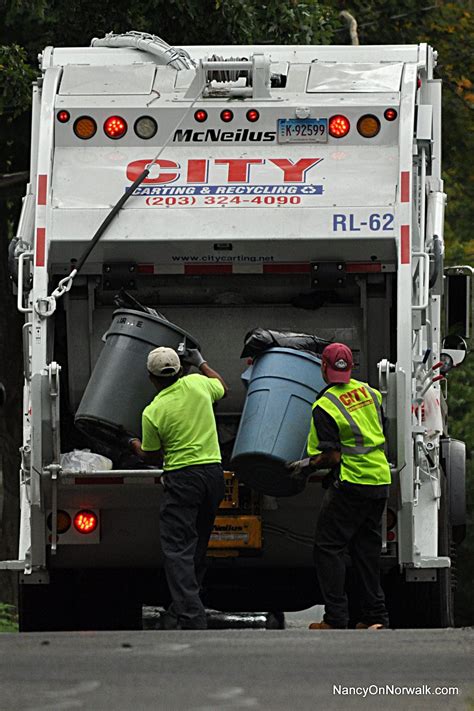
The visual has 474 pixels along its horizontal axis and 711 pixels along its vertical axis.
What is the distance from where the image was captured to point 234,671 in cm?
612

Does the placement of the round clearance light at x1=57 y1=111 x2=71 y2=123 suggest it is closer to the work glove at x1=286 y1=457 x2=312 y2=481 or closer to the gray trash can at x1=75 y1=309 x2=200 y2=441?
the gray trash can at x1=75 y1=309 x2=200 y2=441

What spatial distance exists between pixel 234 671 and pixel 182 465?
232 centimetres

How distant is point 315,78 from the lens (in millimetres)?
9047

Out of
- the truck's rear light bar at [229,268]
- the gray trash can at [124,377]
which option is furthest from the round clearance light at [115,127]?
the gray trash can at [124,377]

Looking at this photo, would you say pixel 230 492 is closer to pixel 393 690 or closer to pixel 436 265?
pixel 436 265

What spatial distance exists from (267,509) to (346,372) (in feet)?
2.55

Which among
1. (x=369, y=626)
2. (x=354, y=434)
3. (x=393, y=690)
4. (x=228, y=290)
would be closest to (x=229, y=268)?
(x=228, y=290)

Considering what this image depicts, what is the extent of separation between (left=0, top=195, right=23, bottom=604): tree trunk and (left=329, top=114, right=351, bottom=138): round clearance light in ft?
19.1

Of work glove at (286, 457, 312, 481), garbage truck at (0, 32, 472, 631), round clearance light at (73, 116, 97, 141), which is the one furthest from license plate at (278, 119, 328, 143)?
work glove at (286, 457, 312, 481)

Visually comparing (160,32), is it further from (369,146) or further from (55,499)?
(55,499)

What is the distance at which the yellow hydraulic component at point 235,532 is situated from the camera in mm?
8641

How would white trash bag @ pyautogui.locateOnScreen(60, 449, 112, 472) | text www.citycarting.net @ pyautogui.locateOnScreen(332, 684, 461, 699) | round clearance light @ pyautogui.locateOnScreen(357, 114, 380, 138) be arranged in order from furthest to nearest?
round clearance light @ pyautogui.locateOnScreen(357, 114, 380, 138) → white trash bag @ pyautogui.locateOnScreen(60, 449, 112, 472) → text www.citycarting.net @ pyautogui.locateOnScreen(332, 684, 461, 699)

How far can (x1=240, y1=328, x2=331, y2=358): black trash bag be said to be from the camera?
8.55 m

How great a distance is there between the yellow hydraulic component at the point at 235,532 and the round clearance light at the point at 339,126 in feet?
6.13
